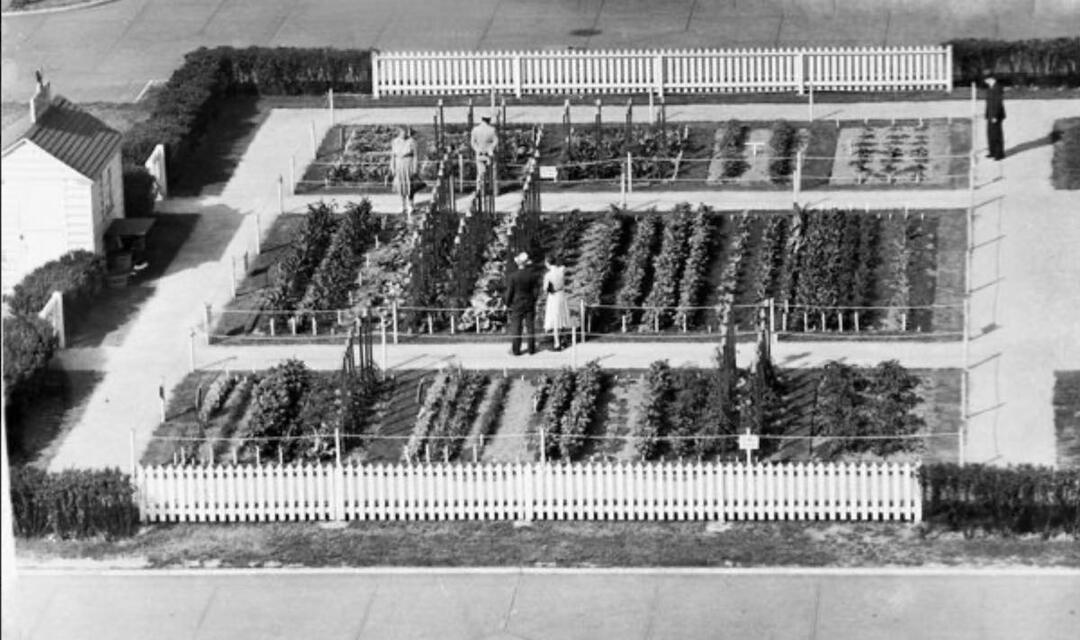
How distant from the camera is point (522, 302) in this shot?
44094 mm

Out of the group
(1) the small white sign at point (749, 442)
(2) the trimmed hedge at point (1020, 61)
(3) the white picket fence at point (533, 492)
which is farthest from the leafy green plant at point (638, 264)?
(2) the trimmed hedge at point (1020, 61)

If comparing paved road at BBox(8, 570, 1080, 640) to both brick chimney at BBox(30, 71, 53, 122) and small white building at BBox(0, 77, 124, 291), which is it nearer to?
small white building at BBox(0, 77, 124, 291)

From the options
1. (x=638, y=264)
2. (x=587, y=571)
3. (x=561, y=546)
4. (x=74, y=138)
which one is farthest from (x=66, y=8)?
(x=587, y=571)

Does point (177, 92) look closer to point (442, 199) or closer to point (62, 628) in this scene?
point (442, 199)

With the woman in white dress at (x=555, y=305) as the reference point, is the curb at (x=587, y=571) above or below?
below

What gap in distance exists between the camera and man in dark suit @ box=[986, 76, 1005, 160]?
171 feet

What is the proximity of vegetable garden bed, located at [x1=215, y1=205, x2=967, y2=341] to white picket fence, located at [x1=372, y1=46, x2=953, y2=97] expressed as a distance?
7.67 m

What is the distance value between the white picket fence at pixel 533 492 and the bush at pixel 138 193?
13.1m

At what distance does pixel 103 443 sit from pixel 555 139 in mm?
16032

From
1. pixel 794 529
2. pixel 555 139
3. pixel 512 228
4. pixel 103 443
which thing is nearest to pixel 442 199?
pixel 512 228

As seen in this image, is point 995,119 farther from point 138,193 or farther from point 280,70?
point 138,193

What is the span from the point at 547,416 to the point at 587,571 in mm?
5153

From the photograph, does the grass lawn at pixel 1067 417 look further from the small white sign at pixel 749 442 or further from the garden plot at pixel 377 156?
the garden plot at pixel 377 156

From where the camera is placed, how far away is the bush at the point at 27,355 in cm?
4250
